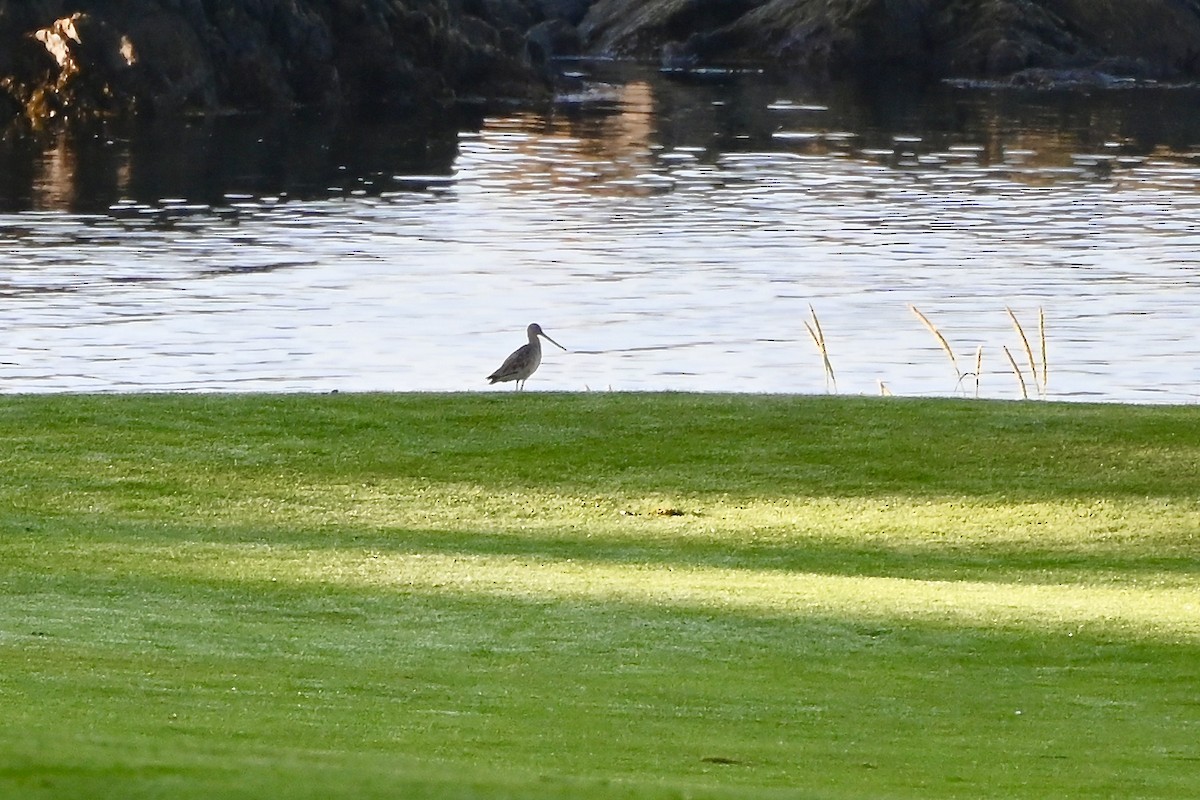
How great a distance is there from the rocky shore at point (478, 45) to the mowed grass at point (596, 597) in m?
56.4

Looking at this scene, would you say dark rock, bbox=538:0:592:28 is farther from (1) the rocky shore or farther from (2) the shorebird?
(2) the shorebird

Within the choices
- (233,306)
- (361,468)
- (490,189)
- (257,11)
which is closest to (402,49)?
(257,11)

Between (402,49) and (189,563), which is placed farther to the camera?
(402,49)

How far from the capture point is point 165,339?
103ft

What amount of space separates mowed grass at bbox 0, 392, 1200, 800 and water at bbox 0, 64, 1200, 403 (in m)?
8.41

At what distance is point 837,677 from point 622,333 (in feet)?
72.8

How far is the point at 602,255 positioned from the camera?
42.6 meters

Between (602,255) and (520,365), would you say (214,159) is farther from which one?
(520,365)

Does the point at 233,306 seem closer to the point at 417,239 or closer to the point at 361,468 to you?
the point at 417,239

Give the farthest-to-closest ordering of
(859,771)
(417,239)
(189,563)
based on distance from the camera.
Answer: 1. (417,239)
2. (189,563)
3. (859,771)

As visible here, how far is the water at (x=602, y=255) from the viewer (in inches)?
1172

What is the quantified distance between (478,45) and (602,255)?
1828 inches

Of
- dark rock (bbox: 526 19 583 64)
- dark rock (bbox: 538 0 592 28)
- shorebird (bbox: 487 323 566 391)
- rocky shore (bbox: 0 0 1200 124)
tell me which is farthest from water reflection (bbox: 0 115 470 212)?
dark rock (bbox: 538 0 592 28)

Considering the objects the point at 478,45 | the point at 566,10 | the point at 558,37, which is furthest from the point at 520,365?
the point at 566,10
